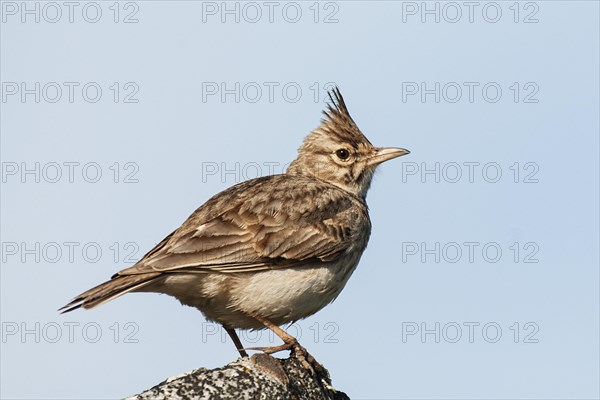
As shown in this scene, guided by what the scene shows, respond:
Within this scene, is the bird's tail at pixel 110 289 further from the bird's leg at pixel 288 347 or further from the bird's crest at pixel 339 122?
the bird's crest at pixel 339 122

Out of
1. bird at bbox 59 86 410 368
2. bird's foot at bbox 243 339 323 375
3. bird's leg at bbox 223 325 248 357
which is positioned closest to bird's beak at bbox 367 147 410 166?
bird at bbox 59 86 410 368

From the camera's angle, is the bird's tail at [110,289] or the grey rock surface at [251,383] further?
the bird's tail at [110,289]

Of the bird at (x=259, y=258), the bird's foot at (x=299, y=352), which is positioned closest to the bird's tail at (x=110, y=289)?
the bird at (x=259, y=258)

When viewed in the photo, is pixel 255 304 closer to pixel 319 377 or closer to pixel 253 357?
pixel 319 377

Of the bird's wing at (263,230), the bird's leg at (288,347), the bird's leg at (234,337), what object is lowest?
the bird's leg at (234,337)

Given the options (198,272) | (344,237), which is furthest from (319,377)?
(344,237)

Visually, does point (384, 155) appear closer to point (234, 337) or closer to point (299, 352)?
point (234, 337)

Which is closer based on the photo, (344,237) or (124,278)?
(124,278)

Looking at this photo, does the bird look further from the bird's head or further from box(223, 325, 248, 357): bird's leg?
the bird's head
